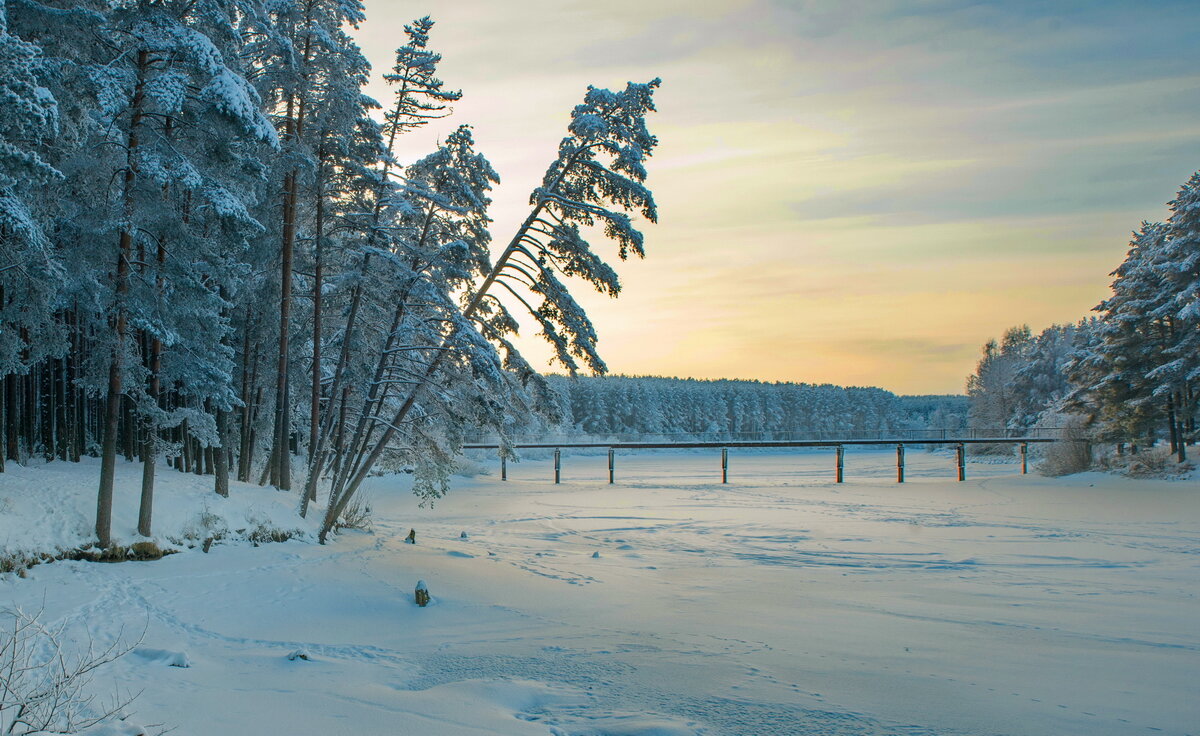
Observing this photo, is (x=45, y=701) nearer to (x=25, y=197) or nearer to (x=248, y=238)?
(x=25, y=197)

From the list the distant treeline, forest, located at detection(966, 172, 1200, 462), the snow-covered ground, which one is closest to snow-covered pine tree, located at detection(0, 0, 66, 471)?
the snow-covered ground

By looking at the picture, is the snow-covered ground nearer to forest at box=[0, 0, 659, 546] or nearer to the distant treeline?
forest at box=[0, 0, 659, 546]

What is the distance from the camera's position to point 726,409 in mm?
125312

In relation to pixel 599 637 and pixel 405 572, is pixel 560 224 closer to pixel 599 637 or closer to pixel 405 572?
pixel 405 572

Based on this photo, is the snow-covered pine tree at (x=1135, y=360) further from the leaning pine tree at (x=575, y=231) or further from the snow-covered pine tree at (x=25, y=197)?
the snow-covered pine tree at (x=25, y=197)

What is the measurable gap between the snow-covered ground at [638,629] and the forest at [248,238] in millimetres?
2185

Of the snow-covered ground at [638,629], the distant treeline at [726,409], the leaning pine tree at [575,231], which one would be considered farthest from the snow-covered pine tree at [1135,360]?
the distant treeline at [726,409]

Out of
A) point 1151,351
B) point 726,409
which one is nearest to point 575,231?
point 1151,351

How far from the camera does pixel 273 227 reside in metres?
16.8

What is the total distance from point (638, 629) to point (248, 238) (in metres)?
11.8

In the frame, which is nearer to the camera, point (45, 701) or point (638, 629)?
point (45, 701)

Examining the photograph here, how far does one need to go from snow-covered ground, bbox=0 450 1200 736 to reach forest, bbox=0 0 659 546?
2.19 metres

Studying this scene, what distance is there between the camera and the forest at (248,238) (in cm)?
1095

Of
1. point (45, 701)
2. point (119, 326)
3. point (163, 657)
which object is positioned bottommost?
point (163, 657)
